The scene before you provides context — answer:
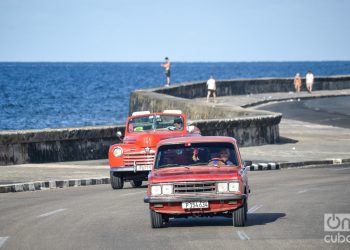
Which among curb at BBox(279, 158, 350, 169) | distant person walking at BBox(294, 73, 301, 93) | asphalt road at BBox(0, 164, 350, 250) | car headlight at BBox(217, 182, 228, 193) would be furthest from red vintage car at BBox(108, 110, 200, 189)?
distant person walking at BBox(294, 73, 301, 93)

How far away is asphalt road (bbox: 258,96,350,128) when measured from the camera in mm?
49688

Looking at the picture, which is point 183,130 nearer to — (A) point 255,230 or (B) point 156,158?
(B) point 156,158

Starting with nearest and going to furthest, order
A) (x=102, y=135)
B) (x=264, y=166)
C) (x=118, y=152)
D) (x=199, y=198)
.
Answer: (x=199, y=198) < (x=118, y=152) < (x=264, y=166) < (x=102, y=135)

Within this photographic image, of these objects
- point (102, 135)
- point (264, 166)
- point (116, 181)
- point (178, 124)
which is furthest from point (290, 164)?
point (116, 181)

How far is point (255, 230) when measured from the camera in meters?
15.4

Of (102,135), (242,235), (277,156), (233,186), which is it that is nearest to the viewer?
(242,235)

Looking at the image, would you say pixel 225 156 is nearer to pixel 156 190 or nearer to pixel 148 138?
pixel 156 190

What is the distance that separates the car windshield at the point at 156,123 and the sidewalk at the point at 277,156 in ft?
5.54

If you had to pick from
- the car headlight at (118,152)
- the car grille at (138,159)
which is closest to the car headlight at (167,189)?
the car grille at (138,159)

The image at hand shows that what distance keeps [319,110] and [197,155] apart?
41.1 metres

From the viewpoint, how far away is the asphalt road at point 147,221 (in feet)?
46.5

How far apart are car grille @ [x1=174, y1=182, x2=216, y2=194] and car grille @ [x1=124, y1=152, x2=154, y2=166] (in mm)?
8072

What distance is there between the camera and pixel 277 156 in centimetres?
3238

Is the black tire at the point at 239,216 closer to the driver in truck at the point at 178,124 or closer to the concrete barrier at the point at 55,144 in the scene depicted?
the driver in truck at the point at 178,124
